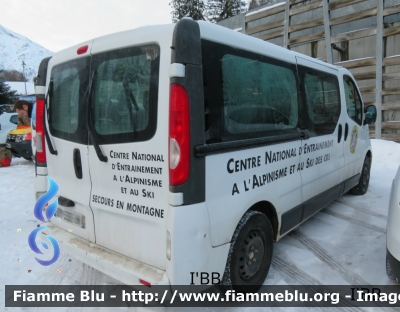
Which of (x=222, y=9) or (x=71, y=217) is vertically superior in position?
(x=222, y=9)

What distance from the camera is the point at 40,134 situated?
3105mm

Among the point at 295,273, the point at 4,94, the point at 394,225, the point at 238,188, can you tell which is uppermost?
the point at 4,94

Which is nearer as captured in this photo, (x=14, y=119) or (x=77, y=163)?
(x=77, y=163)

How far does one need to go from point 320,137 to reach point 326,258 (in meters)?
1.41

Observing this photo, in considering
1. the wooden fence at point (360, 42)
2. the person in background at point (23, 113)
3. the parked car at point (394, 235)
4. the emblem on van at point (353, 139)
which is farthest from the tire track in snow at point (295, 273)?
the person in background at point (23, 113)

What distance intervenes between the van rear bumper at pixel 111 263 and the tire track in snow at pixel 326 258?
1.98 meters

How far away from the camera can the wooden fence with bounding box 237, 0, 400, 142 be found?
892cm

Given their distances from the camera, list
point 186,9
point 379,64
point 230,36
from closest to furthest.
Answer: point 230,36, point 379,64, point 186,9

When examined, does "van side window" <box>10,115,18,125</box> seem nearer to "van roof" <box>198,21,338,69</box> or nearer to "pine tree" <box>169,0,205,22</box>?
"van roof" <box>198,21,338,69</box>

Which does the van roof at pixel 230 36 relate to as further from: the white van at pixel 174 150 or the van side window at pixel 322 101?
the van side window at pixel 322 101

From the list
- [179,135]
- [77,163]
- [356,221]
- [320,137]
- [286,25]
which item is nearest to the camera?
[179,135]

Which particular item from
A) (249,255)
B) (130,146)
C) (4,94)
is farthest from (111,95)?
(4,94)

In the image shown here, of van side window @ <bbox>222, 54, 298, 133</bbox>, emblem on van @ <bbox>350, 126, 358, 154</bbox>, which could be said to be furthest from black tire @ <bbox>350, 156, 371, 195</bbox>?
van side window @ <bbox>222, 54, 298, 133</bbox>

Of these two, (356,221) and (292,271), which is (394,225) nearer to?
(292,271)
